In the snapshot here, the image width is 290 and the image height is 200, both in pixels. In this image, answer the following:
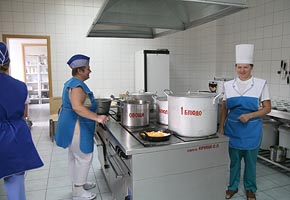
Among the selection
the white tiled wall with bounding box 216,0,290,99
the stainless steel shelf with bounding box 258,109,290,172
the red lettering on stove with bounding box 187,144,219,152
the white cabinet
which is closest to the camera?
the red lettering on stove with bounding box 187,144,219,152

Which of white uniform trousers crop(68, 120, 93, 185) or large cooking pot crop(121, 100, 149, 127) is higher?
large cooking pot crop(121, 100, 149, 127)

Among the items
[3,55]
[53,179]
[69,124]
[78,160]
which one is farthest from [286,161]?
[3,55]

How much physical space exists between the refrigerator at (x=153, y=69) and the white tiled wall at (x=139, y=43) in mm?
487

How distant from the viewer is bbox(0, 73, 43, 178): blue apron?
147cm

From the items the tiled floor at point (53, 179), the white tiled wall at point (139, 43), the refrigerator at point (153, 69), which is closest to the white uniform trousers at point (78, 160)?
the tiled floor at point (53, 179)

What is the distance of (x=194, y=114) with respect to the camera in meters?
1.40

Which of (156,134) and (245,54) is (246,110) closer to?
(245,54)

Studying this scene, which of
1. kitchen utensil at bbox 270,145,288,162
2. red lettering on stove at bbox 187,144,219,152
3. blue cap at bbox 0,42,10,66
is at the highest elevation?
blue cap at bbox 0,42,10,66

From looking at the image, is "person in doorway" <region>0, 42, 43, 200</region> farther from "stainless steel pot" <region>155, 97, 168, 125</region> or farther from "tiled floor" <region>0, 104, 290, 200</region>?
"stainless steel pot" <region>155, 97, 168, 125</region>

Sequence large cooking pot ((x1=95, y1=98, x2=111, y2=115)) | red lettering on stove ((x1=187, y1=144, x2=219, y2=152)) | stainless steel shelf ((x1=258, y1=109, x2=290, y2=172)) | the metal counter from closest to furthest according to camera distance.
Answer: the metal counter, red lettering on stove ((x1=187, y1=144, x2=219, y2=152)), large cooking pot ((x1=95, y1=98, x2=111, y2=115)), stainless steel shelf ((x1=258, y1=109, x2=290, y2=172))

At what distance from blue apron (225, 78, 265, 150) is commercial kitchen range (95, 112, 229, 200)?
1.68ft

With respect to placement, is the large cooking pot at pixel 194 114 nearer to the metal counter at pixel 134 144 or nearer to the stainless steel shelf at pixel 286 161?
the metal counter at pixel 134 144

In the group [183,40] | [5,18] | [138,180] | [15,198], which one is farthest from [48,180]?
[183,40]

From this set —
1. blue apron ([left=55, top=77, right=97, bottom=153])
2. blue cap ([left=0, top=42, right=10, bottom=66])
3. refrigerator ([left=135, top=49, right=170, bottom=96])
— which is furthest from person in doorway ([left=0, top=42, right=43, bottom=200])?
refrigerator ([left=135, top=49, right=170, bottom=96])
